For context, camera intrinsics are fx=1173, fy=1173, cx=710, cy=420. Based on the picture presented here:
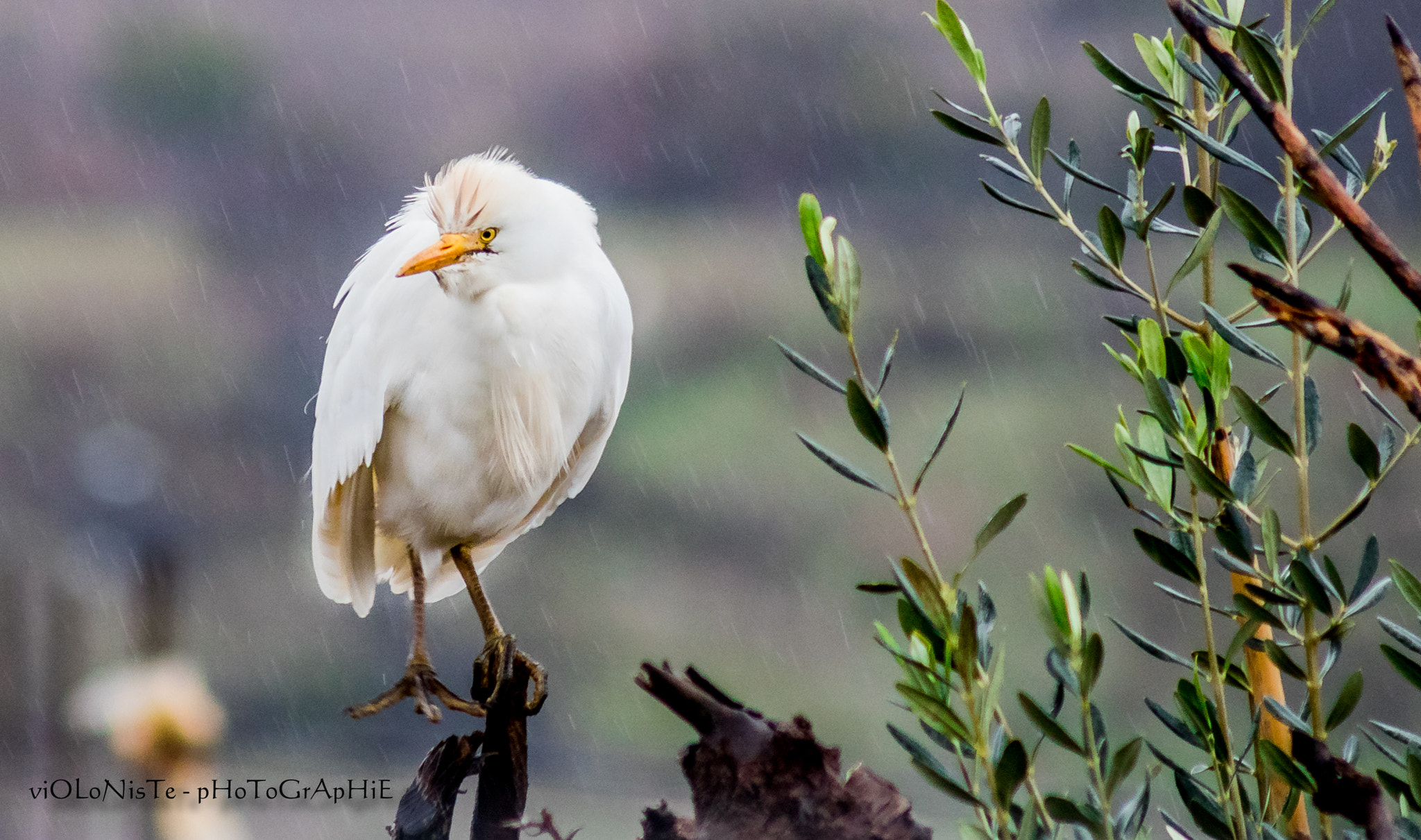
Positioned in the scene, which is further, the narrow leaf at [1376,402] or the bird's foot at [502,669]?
the bird's foot at [502,669]

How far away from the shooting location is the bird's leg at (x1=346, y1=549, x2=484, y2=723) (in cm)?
80

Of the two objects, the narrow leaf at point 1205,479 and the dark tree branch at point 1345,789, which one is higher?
the narrow leaf at point 1205,479

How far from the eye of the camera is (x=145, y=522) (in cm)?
296

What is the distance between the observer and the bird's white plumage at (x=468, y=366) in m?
0.82

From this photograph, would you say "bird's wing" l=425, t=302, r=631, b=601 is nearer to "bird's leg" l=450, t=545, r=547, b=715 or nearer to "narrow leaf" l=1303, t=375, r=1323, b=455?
"bird's leg" l=450, t=545, r=547, b=715

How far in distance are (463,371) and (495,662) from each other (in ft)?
0.71

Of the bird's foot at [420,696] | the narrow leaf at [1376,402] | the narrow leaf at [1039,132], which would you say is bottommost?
the bird's foot at [420,696]

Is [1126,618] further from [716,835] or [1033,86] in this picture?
[716,835]

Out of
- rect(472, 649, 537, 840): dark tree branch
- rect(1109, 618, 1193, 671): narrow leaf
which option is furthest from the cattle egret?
rect(1109, 618, 1193, 671): narrow leaf

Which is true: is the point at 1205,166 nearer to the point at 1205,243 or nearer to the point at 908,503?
the point at 1205,243

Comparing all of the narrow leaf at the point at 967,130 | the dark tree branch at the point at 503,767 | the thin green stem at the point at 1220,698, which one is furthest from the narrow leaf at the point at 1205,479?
the dark tree branch at the point at 503,767

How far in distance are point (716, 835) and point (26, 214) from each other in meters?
3.43

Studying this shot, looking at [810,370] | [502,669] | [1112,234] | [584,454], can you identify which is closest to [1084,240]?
[1112,234]

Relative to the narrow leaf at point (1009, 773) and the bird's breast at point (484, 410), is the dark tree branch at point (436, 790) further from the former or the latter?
the narrow leaf at point (1009, 773)
